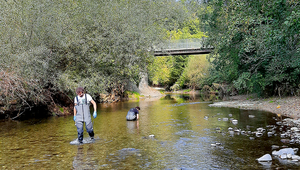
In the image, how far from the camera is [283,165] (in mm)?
8547

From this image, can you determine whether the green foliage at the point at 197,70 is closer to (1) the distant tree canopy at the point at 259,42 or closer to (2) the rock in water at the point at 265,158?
(1) the distant tree canopy at the point at 259,42

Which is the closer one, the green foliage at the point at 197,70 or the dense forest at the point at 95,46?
the dense forest at the point at 95,46

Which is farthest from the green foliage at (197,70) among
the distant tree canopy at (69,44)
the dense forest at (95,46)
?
the distant tree canopy at (69,44)

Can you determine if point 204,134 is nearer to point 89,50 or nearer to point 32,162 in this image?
point 32,162

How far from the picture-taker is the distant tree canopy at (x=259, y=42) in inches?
A: 574

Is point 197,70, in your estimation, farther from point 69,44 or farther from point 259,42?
point 259,42

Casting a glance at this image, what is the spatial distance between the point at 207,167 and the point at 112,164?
10.1 ft

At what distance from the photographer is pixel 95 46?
23.2 meters

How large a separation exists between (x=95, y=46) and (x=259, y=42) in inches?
511

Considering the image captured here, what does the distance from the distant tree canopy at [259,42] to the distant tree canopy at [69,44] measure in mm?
7722

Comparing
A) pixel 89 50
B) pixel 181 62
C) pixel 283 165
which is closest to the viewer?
pixel 283 165

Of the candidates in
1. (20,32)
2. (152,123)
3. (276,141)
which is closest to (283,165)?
(276,141)

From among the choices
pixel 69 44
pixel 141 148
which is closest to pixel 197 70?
pixel 69 44

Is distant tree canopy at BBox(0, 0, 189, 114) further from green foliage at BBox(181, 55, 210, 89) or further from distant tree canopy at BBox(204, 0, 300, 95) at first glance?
green foliage at BBox(181, 55, 210, 89)
